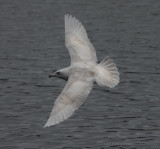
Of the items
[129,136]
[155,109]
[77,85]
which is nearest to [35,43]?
[155,109]

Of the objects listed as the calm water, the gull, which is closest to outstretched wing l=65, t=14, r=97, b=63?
the gull

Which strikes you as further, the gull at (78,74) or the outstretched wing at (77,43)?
the outstretched wing at (77,43)

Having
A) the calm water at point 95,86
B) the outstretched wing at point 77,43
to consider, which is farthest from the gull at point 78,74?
the calm water at point 95,86

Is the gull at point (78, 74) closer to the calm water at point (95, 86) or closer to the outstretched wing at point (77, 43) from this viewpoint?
the outstretched wing at point (77, 43)

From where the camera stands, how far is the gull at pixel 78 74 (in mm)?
12633

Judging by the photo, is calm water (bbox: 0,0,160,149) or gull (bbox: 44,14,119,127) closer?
gull (bbox: 44,14,119,127)

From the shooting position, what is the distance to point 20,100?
748 inches

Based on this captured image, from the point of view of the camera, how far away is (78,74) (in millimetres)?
13633

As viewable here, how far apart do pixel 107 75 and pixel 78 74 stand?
2.19ft

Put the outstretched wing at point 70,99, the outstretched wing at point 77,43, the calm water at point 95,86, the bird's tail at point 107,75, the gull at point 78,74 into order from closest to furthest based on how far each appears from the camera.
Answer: the outstretched wing at point 70,99 → the gull at point 78,74 → the bird's tail at point 107,75 → the outstretched wing at point 77,43 → the calm water at point 95,86

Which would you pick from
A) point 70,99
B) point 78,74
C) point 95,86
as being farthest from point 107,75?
point 95,86

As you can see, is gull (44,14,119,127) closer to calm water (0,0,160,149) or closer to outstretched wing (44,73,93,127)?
outstretched wing (44,73,93,127)

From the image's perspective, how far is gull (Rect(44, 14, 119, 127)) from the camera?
12633 mm

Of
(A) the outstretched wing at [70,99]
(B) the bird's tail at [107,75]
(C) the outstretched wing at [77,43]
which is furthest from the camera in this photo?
(C) the outstretched wing at [77,43]
